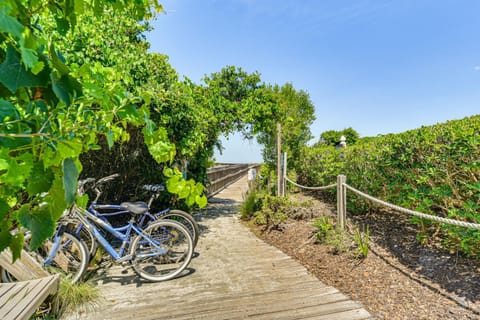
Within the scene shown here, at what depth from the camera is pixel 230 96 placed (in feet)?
23.0

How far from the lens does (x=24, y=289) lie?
2045 millimetres

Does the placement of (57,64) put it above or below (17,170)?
above

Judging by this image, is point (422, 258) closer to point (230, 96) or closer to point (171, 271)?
point (171, 271)

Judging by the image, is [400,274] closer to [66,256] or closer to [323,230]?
[323,230]

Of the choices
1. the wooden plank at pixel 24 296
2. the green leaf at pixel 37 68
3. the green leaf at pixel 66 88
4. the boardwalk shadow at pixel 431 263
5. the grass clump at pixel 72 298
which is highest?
the green leaf at pixel 37 68

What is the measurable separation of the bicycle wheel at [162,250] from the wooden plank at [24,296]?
2.92 feet

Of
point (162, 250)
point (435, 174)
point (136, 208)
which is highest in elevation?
point (435, 174)

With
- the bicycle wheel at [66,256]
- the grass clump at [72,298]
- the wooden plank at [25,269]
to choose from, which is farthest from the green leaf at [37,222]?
the bicycle wheel at [66,256]

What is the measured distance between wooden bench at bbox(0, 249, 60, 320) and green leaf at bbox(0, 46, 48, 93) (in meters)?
1.77

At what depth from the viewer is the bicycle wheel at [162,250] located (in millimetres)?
3059

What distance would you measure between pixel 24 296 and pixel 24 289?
6.0 inches

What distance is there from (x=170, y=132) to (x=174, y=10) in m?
2.73

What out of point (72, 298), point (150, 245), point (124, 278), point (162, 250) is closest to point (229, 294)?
point (162, 250)

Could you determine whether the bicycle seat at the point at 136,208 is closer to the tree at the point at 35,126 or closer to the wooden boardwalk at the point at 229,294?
the wooden boardwalk at the point at 229,294
